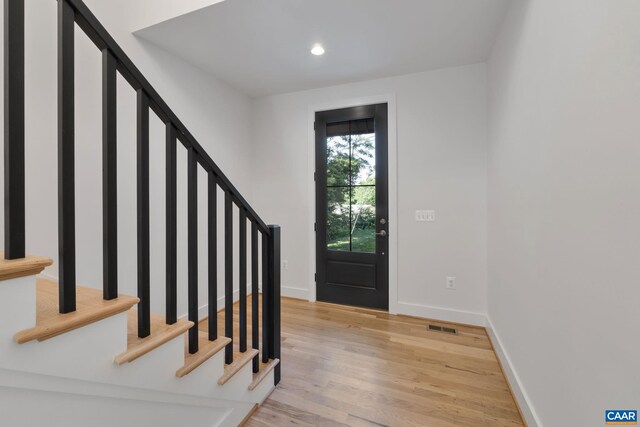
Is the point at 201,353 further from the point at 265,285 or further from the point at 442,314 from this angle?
the point at 442,314

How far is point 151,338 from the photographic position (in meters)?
1.08

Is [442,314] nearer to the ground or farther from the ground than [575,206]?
nearer to the ground

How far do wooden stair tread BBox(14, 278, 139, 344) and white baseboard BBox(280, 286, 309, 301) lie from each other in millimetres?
2565

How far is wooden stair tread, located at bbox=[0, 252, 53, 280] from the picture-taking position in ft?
2.26

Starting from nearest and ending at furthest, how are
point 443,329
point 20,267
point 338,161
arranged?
point 20,267
point 443,329
point 338,161

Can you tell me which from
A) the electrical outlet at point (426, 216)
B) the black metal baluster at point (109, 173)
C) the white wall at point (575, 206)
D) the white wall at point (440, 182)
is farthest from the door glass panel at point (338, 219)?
the black metal baluster at point (109, 173)

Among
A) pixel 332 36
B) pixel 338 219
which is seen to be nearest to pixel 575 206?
pixel 332 36

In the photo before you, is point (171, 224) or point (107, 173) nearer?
point (107, 173)

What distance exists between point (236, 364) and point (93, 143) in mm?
1897

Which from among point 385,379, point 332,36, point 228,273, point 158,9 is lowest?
point 385,379

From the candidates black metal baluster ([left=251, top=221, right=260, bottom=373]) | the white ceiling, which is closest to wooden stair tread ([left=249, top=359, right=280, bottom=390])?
black metal baluster ([left=251, top=221, right=260, bottom=373])

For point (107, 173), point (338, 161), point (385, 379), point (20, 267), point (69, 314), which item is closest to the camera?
point (20, 267)

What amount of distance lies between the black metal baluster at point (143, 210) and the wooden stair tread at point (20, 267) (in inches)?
13.5

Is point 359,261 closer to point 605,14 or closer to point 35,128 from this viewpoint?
point 605,14
